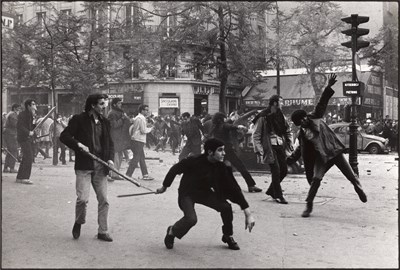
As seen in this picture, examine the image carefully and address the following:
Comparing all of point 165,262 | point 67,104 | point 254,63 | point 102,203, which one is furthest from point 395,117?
point 67,104

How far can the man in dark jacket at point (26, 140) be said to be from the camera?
6.88 m

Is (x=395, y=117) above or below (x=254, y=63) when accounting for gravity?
below

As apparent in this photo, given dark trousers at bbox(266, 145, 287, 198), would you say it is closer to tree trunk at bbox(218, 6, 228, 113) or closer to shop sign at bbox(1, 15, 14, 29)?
tree trunk at bbox(218, 6, 228, 113)

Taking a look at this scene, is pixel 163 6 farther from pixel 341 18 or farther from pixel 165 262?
pixel 165 262

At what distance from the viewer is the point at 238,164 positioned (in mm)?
6133

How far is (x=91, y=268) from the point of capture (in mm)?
4039

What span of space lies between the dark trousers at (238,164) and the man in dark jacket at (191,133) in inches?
15.5

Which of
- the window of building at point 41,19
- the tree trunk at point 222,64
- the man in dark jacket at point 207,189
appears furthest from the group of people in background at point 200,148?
the window of building at point 41,19

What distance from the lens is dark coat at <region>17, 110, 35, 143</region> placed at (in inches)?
298

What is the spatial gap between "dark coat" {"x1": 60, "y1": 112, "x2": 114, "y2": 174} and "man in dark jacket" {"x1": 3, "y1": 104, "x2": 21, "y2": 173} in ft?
6.51

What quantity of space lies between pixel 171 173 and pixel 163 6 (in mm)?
1734

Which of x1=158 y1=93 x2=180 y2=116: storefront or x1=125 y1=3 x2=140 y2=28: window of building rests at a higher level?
x1=125 y1=3 x2=140 y2=28: window of building

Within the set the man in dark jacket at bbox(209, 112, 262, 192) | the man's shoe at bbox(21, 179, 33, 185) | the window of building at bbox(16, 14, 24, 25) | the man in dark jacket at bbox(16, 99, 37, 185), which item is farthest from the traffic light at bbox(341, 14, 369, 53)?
the man's shoe at bbox(21, 179, 33, 185)

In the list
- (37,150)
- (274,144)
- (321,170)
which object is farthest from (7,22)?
(321,170)
